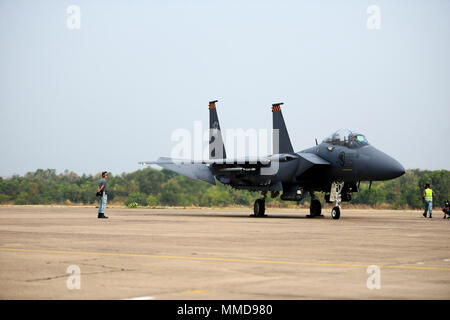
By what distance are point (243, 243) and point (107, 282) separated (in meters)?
5.85

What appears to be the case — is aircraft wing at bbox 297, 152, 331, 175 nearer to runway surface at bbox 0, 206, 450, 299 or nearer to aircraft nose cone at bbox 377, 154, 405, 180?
aircraft nose cone at bbox 377, 154, 405, 180

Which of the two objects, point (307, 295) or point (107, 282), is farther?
point (107, 282)

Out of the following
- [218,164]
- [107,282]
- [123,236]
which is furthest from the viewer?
[218,164]

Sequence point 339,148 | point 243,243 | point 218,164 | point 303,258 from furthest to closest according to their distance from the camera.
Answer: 1. point 218,164
2. point 339,148
3. point 243,243
4. point 303,258

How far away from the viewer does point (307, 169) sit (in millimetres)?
25875

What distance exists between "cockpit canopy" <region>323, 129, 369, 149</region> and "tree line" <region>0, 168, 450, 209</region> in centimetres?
2701

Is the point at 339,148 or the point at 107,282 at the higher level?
the point at 339,148

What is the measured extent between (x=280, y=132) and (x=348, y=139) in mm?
5209

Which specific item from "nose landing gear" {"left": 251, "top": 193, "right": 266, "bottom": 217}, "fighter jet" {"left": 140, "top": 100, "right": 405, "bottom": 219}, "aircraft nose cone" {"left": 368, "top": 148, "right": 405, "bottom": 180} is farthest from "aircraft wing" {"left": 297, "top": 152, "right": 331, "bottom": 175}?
"nose landing gear" {"left": 251, "top": 193, "right": 266, "bottom": 217}

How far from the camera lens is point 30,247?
1166 cm

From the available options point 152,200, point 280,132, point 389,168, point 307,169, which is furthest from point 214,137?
point 152,200

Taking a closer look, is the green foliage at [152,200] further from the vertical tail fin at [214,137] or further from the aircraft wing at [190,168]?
the vertical tail fin at [214,137]
